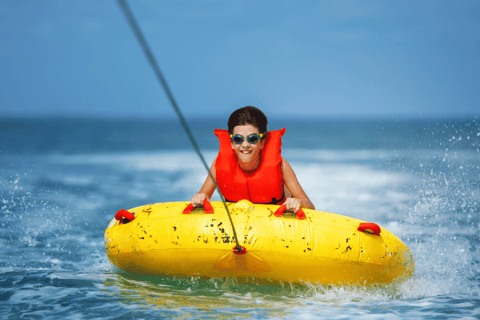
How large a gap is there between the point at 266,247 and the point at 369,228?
0.79 meters

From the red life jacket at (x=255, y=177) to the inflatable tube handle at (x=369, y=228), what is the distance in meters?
0.84

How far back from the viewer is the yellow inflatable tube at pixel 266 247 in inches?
137

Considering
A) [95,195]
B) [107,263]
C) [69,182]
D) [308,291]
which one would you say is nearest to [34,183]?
[69,182]

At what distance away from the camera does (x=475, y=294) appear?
3.83 metres

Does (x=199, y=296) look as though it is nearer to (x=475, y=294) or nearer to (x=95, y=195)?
(x=475, y=294)

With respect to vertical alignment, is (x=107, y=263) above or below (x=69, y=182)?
below

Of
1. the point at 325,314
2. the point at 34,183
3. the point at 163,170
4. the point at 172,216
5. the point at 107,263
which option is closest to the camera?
the point at 325,314

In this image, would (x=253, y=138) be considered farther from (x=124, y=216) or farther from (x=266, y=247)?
(x=124, y=216)

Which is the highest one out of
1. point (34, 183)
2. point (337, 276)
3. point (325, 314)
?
point (34, 183)

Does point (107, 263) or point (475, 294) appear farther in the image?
point (107, 263)

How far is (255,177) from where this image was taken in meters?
4.08

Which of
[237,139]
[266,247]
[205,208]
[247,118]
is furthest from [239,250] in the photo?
[247,118]

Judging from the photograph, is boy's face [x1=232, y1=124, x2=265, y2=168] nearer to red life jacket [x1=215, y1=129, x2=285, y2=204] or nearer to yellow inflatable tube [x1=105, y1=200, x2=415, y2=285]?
red life jacket [x1=215, y1=129, x2=285, y2=204]

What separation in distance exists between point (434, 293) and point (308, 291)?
106cm
